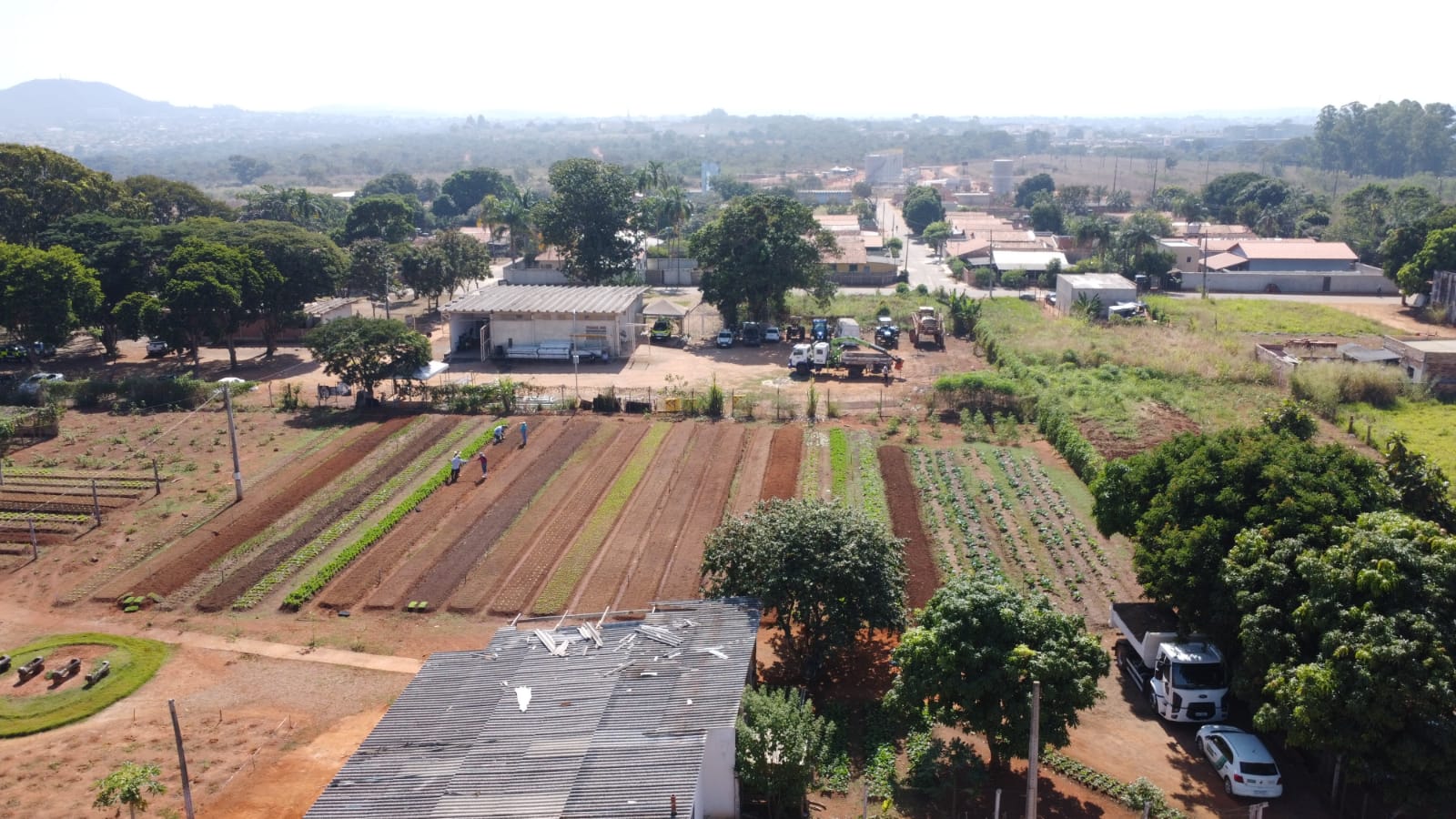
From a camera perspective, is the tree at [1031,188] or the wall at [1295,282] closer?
the wall at [1295,282]

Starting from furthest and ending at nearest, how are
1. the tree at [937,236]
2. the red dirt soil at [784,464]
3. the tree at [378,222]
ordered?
the tree at [937,236], the tree at [378,222], the red dirt soil at [784,464]

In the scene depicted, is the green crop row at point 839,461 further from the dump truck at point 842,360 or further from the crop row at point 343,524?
the crop row at point 343,524

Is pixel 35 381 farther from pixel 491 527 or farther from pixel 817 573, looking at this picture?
pixel 817 573

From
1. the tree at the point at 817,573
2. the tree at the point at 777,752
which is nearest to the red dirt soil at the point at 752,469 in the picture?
the tree at the point at 817,573

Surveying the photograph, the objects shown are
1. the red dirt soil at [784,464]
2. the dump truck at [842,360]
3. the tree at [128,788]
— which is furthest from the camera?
the dump truck at [842,360]

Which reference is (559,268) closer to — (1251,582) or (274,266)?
(274,266)

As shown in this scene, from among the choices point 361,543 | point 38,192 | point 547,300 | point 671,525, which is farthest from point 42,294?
point 671,525
